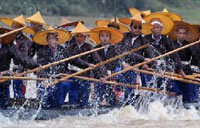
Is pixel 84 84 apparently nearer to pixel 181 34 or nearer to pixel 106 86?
pixel 106 86

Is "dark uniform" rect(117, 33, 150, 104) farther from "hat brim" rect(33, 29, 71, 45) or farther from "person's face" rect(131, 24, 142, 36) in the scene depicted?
"hat brim" rect(33, 29, 71, 45)

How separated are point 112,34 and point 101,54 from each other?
37 cm

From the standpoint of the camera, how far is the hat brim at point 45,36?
942cm

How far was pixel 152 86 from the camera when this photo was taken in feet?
33.3

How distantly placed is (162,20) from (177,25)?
1.00ft

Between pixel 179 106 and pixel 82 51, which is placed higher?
pixel 82 51

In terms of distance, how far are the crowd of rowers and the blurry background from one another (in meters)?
16.7

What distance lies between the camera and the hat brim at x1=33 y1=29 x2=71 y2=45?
942cm

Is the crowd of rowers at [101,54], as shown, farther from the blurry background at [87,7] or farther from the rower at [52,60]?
the blurry background at [87,7]

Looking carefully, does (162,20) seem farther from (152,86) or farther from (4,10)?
(4,10)

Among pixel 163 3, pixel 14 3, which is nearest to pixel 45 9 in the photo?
pixel 14 3

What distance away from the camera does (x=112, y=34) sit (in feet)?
32.3

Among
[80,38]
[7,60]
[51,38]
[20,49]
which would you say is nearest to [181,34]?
[80,38]

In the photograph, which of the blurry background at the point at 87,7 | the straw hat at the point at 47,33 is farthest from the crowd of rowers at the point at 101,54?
the blurry background at the point at 87,7
